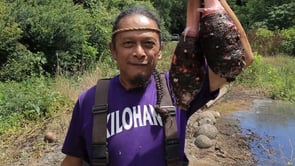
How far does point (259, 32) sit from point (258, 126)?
14.6 metres

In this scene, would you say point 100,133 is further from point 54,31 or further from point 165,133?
point 54,31

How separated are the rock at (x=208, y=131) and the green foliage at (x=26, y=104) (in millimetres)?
2461

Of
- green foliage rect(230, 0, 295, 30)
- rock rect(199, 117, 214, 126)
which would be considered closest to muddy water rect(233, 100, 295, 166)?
rock rect(199, 117, 214, 126)

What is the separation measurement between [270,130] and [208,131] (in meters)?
1.48

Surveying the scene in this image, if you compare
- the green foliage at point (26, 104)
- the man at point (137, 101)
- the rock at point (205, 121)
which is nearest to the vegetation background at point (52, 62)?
the green foliage at point (26, 104)

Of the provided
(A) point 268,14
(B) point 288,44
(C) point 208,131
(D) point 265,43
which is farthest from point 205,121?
(A) point 268,14

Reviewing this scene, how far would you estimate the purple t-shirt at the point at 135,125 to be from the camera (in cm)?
174

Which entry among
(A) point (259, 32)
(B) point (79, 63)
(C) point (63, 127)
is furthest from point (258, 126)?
(A) point (259, 32)

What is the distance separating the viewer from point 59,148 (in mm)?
6645

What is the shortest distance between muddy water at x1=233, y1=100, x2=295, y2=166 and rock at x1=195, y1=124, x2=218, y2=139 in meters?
0.67

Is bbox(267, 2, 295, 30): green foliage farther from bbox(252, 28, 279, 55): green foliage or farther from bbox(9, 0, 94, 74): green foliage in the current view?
bbox(9, 0, 94, 74): green foliage

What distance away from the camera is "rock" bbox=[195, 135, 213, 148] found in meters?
7.39

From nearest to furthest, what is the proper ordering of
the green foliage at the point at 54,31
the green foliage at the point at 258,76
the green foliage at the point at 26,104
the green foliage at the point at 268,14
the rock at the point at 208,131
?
the green foliage at the point at 26,104
the rock at the point at 208,131
the green foliage at the point at 54,31
the green foliage at the point at 258,76
the green foliage at the point at 268,14

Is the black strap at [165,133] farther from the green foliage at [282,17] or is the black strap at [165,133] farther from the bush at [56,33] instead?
the green foliage at [282,17]
